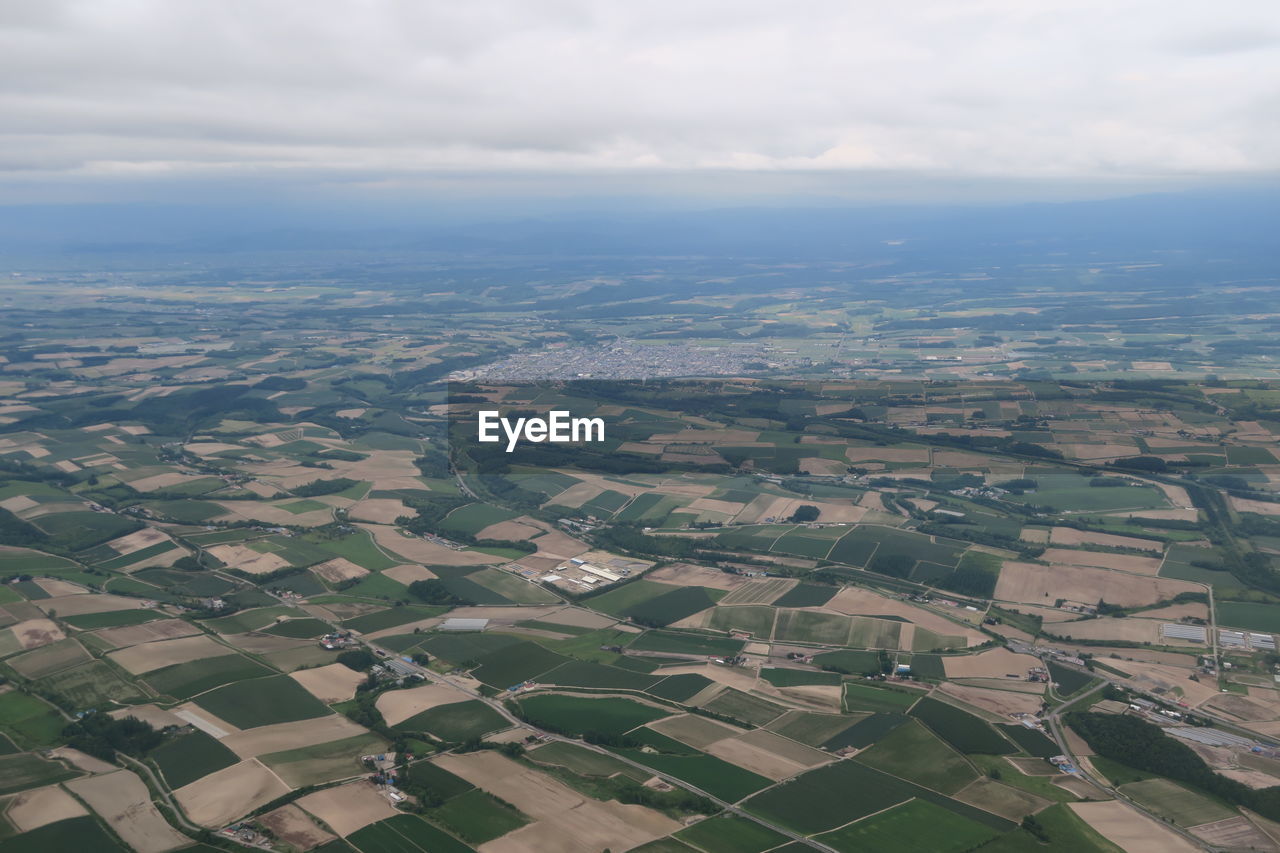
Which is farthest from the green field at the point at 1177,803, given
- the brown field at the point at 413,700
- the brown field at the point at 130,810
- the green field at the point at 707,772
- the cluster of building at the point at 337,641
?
the cluster of building at the point at 337,641

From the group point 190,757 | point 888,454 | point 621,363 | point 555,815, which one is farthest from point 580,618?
point 621,363

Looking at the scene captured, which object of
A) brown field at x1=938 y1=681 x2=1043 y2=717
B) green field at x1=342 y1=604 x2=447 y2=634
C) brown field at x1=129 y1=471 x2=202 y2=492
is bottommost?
green field at x1=342 y1=604 x2=447 y2=634

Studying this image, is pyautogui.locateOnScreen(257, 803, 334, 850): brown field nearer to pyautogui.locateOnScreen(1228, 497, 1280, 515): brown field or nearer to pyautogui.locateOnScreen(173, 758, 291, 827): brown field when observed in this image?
pyautogui.locateOnScreen(173, 758, 291, 827): brown field

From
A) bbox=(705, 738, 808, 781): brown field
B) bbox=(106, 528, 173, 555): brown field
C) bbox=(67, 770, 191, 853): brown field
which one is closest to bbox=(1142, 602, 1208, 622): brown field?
bbox=(705, 738, 808, 781): brown field

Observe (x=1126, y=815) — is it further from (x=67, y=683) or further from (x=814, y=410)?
(x=814, y=410)

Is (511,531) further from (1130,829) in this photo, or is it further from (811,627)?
(1130,829)

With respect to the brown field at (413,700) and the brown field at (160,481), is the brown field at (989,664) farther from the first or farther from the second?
the brown field at (160,481)
